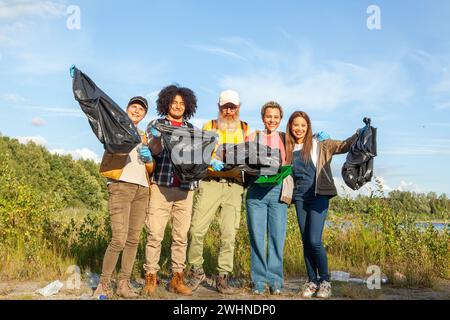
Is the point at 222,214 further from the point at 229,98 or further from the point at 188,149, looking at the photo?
the point at 229,98

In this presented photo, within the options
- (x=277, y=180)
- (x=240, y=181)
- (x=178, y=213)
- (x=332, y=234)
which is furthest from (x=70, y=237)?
(x=332, y=234)

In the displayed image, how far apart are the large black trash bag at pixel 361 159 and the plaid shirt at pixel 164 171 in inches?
72.6

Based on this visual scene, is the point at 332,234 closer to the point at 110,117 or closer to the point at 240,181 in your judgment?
the point at 240,181

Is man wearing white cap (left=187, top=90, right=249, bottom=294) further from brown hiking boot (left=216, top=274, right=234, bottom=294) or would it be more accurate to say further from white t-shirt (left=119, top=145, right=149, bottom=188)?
white t-shirt (left=119, top=145, right=149, bottom=188)

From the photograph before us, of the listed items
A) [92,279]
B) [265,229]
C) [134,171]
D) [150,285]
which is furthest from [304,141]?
[92,279]

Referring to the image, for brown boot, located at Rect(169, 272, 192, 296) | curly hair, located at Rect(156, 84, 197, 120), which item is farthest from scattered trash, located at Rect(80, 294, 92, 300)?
curly hair, located at Rect(156, 84, 197, 120)

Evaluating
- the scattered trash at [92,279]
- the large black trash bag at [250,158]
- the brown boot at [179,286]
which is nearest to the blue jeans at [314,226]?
the large black trash bag at [250,158]

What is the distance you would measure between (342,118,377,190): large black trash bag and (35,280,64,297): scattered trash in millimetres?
3735

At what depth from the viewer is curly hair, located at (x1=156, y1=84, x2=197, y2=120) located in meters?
5.65

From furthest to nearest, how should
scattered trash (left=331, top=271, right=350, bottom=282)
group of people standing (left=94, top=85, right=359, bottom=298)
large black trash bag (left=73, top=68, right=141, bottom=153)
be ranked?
scattered trash (left=331, top=271, right=350, bottom=282) → group of people standing (left=94, top=85, right=359, bottom=298) → large black trash bag (left=73, top=68, right=141, bottom=153)

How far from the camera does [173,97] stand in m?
5.60

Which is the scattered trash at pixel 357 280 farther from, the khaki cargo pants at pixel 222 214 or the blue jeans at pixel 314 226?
the khaki cargo pants at pixel 222 214

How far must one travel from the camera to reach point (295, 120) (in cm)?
557
